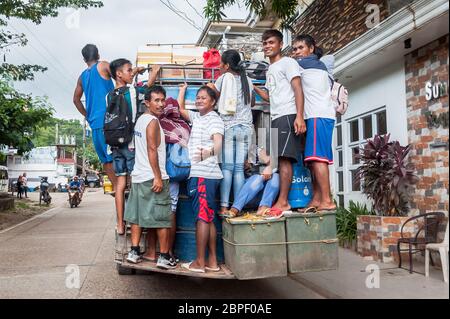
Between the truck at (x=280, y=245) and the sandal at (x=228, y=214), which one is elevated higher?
the sandal at (x=228, y=214)

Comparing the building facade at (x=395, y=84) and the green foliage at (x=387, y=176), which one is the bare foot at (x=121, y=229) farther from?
the green foliage at (x=387, y=176)

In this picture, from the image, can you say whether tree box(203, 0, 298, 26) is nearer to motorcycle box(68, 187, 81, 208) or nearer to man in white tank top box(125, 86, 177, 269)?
man in white tank top box(125, 86, 177, 269)

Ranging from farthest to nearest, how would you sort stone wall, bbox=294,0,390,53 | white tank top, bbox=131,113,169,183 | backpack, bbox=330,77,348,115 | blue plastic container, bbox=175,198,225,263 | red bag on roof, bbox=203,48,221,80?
1. stone wall, bbox=294,0,390,53
2. red bag on roof, bbox=203,48,221,80
3. blue plastic container, bbox=175,198,225,263
4. backpack, bbox=330,77,348,115
5. white tank top, bbox=131,113,169,183

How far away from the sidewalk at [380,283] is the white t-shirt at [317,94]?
2.02 m

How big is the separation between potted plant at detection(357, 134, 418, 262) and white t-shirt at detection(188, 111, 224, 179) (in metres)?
3.32

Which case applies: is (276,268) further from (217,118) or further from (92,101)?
(92,101)

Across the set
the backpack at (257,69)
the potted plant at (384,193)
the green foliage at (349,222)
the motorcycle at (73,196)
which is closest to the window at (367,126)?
the potted plant at (384,193)

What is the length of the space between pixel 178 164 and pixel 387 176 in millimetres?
3524

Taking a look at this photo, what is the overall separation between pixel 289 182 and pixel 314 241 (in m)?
0.59

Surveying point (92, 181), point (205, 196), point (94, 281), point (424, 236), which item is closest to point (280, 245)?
point (205, 196)

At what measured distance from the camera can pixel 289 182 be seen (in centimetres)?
395

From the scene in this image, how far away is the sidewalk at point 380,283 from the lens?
4.73 meters

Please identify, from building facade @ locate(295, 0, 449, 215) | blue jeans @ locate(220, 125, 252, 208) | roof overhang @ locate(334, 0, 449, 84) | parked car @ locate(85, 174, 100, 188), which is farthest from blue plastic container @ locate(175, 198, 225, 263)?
parked car @ locate(85, 174, 100, 188)

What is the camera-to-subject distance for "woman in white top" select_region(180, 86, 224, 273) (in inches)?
161
